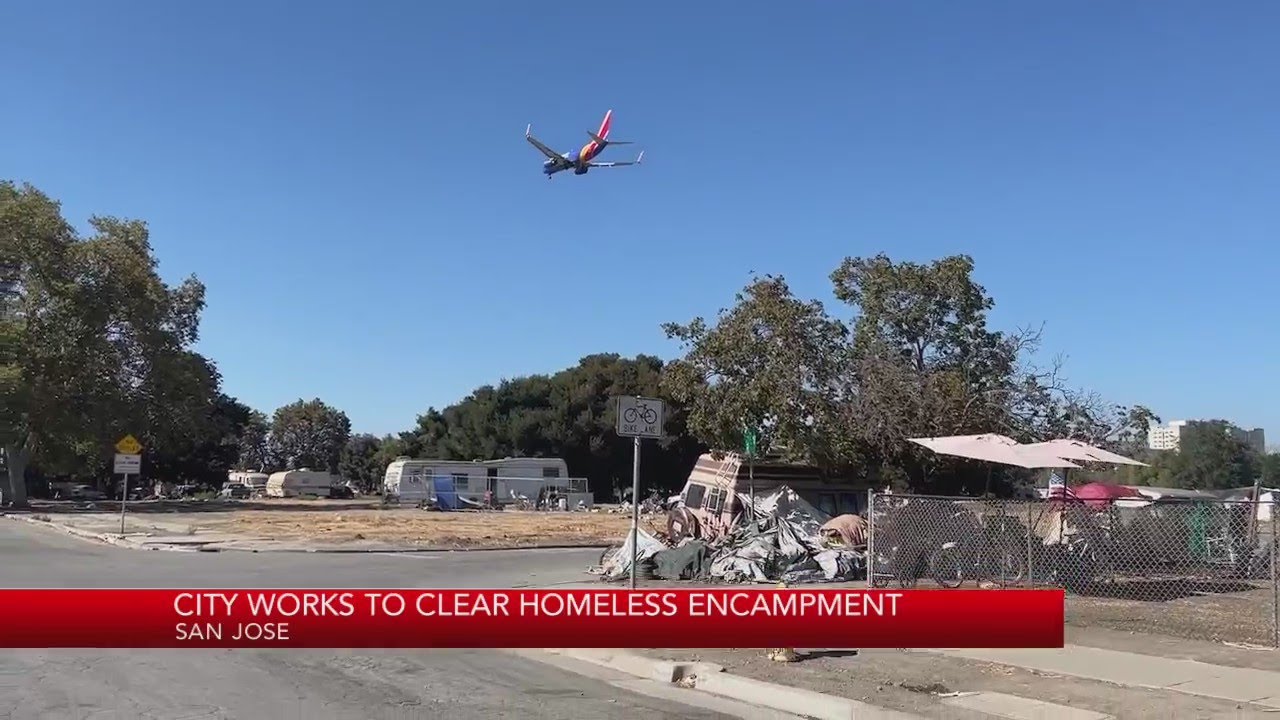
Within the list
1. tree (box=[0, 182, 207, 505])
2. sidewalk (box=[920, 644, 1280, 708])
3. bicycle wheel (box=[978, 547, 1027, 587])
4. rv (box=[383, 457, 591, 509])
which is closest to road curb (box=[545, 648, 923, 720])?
sidewalk (box=[920, 644, 1280, 708])

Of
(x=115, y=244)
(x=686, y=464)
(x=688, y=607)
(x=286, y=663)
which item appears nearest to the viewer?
(x=688, y=607)

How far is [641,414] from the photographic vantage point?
13797 millimetres

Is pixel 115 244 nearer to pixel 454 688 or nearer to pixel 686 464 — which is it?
pixel 686 464

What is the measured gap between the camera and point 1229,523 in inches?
714

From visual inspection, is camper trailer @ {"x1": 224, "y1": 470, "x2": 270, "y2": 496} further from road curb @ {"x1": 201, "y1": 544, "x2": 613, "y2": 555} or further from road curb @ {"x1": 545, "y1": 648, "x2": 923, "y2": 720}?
road curb @ {"x1": 545, "y1": 648, "x2": 923, "y2": 720}

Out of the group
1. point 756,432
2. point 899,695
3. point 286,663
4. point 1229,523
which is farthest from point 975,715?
point 756,432

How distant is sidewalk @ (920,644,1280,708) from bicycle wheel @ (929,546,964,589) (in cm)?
485

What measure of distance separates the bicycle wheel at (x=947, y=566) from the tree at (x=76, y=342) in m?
45.8

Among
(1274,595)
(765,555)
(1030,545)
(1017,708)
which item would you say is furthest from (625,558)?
(1017,708)

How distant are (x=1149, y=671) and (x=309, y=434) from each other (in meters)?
120

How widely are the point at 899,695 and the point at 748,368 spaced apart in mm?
14749

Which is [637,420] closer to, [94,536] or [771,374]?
[771,374]

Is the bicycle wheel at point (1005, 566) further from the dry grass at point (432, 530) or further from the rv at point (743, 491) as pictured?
the dry grass at point (432, 530)

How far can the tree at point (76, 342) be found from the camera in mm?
51562
